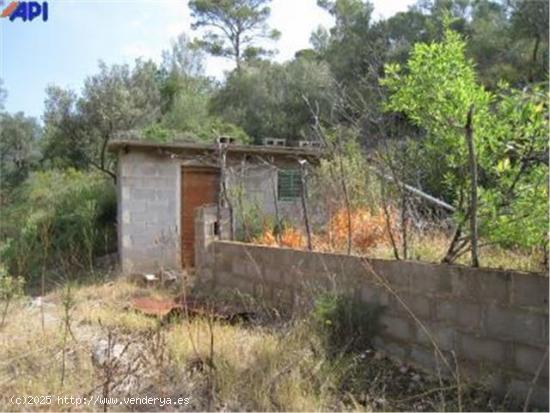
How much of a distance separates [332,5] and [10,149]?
1462cm

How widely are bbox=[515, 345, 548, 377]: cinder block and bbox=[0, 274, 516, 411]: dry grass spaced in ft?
1.02

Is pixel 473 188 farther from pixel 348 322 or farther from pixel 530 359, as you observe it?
pixel 348 322

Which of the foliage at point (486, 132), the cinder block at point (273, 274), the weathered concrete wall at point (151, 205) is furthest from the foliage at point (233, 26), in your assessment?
the foliage at point (486, 132)

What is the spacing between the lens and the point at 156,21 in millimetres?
6703

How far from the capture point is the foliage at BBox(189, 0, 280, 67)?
25984mm

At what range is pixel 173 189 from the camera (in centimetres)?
1159

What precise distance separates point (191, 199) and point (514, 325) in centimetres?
868

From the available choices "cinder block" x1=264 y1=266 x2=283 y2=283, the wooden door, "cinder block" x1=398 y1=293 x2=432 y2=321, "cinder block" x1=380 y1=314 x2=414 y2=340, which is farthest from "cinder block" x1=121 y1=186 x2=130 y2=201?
"cinder block" x1=398 y1=293 x2=432 y2=321

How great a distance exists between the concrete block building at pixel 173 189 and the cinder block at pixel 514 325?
677cm

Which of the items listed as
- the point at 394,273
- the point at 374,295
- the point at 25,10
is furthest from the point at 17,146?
the point at 394,273

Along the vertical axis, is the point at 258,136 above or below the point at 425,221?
above

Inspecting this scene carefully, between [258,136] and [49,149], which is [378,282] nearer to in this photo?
[258,136]

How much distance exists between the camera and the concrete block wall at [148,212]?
1116 cm

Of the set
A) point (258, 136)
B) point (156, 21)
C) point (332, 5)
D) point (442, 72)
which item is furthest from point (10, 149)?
point (442, 72)
